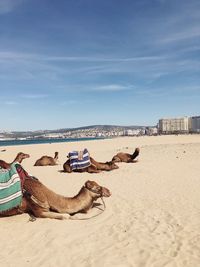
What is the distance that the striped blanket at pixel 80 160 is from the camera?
1966 centimetres

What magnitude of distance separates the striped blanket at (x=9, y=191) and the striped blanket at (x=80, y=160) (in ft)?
32.3

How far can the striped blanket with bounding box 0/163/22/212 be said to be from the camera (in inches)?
378

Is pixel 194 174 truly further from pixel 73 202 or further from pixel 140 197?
pixel 73 202

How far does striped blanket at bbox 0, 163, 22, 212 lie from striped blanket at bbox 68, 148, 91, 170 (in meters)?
9.83

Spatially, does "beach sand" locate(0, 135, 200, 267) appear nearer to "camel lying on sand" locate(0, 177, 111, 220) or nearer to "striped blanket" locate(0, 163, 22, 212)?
"camel lying on sand" locate(0, 177, 111, 220)

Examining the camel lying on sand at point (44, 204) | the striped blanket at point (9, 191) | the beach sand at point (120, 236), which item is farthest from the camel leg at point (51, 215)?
the striped blanket at point (9, 191)

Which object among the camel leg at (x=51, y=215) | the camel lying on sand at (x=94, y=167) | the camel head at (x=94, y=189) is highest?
the camel head at (x=94, y=189)

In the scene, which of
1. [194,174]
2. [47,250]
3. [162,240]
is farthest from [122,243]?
[194,174]

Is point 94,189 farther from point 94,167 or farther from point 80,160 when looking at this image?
point 80,160

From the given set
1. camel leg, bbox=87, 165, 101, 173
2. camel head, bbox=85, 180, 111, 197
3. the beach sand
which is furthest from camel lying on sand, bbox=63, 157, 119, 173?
camel head, bbox=85, 180, 111, 197

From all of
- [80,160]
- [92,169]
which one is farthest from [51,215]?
[80,160]

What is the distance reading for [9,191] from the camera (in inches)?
379

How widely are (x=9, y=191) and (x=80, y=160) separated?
400 inches

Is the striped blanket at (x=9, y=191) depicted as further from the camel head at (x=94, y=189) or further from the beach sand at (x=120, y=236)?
the camel head at (x=94, y=189)
